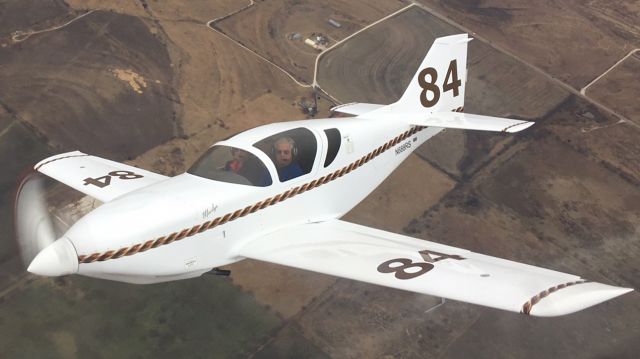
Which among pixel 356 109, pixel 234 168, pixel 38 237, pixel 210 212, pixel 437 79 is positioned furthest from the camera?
pixel 356 109

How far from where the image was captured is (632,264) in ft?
45.4

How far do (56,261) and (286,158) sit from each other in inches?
181

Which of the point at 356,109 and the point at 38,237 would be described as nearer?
the point at 38,237

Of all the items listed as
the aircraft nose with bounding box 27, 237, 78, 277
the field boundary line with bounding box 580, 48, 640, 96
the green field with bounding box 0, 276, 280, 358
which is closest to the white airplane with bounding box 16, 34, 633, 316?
the aircraft nose with bounding box 27, 237, 78, 277

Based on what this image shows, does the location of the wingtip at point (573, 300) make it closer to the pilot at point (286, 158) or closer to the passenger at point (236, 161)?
the pilot at point (286, 158)

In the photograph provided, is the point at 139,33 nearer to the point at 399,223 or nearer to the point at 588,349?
the point at 399,223

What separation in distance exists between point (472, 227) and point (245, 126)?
706 cm

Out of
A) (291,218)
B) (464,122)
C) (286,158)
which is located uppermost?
(286,158)

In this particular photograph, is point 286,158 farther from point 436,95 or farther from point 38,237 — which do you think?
point 38,237

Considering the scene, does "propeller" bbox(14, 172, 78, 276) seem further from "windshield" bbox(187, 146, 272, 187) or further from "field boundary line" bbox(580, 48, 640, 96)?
"field boundary line" bbox(580, 48, 640, 96)

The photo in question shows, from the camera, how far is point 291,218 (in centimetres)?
1188

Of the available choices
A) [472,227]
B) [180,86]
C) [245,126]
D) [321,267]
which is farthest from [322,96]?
[321,267]

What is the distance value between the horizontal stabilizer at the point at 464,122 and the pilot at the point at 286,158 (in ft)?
11.2

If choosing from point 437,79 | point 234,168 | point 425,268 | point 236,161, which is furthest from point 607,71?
point 234,168
